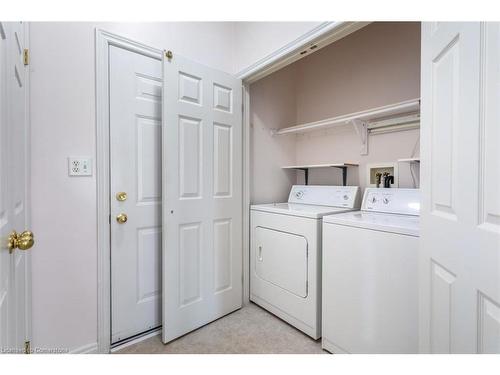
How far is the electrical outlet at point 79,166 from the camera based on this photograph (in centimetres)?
139

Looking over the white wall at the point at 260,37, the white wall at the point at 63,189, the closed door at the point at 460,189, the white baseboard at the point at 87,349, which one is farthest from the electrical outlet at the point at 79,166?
the closed door at the point at 460,189

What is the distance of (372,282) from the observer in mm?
1311

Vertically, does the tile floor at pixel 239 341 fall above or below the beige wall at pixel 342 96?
below

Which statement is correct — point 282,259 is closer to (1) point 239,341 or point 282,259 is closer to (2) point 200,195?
(1) point 239,341

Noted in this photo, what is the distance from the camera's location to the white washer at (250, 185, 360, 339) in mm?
1622

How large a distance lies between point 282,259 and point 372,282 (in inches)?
26.8

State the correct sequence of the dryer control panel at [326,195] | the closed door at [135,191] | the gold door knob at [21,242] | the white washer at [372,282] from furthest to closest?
1. the dryer control panel at [326,195]
2. the closed door at [135,191]
3. the white washer at [372,282]
4. the gold door knob at [21,242]

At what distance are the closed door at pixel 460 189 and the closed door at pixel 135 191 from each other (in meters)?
1.56

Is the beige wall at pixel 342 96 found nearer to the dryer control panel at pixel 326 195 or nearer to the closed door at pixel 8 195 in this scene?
the dryer control panel at pixel 326 195

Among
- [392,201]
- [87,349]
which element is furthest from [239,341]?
[392,201]

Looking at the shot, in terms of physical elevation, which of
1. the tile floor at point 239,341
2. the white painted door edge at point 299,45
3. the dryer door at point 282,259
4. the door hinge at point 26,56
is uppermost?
the white painted door edge at point 299,45
